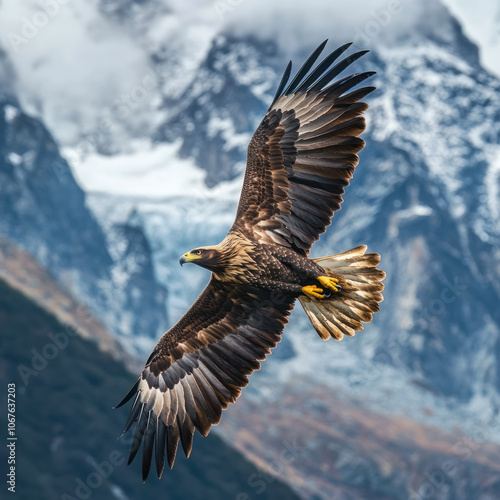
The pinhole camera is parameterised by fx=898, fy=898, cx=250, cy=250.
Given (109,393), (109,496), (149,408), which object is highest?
Answer: (149,408)

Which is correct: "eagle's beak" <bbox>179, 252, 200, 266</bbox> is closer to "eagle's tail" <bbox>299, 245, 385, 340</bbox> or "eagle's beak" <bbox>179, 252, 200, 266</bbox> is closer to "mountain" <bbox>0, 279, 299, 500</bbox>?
"eagle's tail" <bbox>299, 245, 385, 340</bbox>

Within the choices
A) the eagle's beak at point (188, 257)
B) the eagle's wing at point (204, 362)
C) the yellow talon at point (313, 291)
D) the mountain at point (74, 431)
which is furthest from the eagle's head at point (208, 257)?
the mountain at point (74, 431)

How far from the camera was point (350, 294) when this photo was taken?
1574cm

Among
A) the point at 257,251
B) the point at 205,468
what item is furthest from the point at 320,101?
the point at 205,468

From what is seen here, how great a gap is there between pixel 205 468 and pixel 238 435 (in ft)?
202

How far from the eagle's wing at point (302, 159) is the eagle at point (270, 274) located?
0.06 ft

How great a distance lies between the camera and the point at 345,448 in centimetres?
18025

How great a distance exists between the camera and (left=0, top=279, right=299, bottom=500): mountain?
344 feet

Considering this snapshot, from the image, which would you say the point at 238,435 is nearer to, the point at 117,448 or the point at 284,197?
the point at 117,448

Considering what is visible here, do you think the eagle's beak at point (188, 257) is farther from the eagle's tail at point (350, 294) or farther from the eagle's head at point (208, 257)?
the eagle's tail at point (350, 294)

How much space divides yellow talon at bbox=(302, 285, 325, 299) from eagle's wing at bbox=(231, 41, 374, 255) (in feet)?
2.68

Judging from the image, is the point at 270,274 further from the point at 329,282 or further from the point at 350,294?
the point at 350,294

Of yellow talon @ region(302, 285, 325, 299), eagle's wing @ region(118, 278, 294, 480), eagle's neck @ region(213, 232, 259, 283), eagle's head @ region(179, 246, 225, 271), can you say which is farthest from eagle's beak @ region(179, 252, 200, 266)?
yellow talon @ region(302, 285, 325, 299)

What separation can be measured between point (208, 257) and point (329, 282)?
7.17ft
